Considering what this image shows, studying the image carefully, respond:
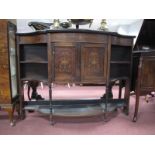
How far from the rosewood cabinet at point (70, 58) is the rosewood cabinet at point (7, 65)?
0.10m

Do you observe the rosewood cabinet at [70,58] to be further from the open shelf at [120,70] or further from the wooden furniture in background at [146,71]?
the wooden furniture in background at [146,71]

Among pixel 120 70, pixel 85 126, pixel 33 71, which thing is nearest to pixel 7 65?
pixel 33 71

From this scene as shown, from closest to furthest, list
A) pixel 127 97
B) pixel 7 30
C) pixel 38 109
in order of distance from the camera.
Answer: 1. pixel 7 30
2. pixel 38 109
3. pixel 127 97

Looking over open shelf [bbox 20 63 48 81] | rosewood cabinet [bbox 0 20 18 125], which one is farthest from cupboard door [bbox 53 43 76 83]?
rosewood cabinet [bbox 0 20 18 125]

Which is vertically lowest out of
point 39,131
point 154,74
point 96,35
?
point 39,131

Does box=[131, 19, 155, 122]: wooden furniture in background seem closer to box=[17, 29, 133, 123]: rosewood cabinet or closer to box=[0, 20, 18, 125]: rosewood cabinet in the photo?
box=[17, 29, 133, 123]: rosewood cabinet

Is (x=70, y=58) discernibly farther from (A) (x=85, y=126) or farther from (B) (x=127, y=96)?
(B) (x=127, y=96)

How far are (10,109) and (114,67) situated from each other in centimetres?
149

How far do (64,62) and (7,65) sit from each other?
0.69m

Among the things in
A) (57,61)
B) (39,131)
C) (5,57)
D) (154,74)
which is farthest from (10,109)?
(154,74)

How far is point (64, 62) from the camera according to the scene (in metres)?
2.05

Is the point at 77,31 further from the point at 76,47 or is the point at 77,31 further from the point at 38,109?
the point at 38,109

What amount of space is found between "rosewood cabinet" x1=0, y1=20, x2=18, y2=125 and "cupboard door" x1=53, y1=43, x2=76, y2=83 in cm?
56

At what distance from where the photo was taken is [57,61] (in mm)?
2039
